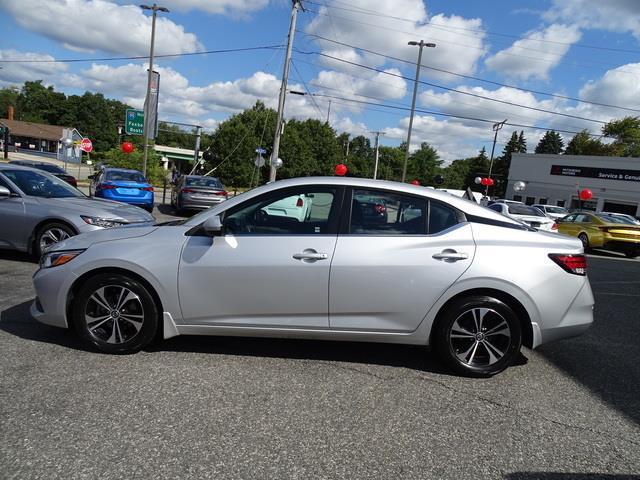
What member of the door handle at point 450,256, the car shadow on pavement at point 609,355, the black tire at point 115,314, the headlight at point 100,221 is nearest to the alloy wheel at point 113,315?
the black tire at point 115,314

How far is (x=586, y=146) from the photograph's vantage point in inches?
3123

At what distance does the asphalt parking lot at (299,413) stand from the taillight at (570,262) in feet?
3.12

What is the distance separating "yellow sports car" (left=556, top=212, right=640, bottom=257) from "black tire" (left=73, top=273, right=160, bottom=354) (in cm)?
1684

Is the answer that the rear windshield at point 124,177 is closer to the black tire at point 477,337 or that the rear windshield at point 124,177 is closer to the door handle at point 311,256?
the door handle at point 311,256

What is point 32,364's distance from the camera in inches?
152

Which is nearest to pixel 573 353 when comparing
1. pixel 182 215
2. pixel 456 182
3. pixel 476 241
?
pixel 476 241

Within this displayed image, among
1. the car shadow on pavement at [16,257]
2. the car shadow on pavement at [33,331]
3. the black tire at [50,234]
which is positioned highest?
the black tire at [50,234]

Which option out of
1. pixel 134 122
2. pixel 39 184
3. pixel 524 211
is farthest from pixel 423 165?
pixel 39 184

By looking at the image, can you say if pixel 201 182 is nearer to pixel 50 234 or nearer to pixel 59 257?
pixel 50 234

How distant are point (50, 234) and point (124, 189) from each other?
8725mm

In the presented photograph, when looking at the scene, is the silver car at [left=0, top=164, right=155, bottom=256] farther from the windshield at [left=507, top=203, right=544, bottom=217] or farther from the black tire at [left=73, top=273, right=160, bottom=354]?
the windshield at [left=507, top=203, right=544, bottom=217]

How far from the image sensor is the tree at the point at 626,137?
246 feet

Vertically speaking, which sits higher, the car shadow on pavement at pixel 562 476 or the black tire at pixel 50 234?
the black tire at pixel 50 234

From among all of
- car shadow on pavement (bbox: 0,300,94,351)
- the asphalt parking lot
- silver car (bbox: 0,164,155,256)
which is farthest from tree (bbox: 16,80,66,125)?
the asphalt parking lot
